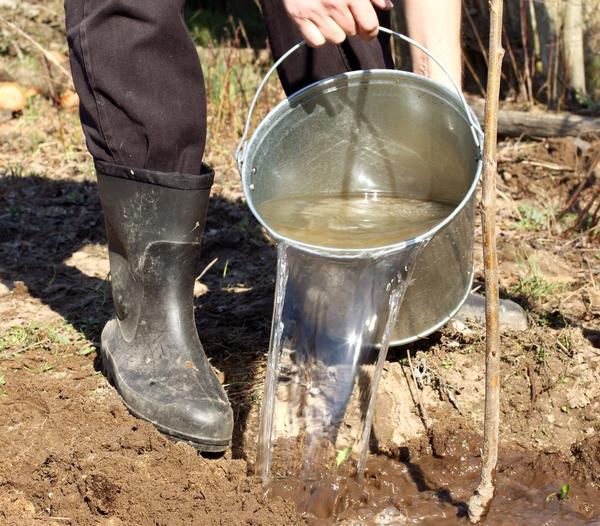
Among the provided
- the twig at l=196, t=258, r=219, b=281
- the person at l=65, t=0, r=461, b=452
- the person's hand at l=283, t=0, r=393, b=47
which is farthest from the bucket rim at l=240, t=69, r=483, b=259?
the twig at l=196, t=258, r=219, b=281

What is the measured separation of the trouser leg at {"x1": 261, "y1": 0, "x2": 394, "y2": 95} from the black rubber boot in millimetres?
447

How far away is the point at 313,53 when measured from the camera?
2365 millimetres

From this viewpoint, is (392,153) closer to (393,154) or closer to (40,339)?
(393,154)

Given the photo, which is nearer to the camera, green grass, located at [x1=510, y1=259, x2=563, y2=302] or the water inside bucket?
the water inside bucket

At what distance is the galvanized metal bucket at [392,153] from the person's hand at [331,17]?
0.85 feet

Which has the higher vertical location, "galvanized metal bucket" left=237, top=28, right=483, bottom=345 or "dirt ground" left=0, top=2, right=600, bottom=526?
"galvanized metal bucket" left=237, top=28, right=483, bottom=345

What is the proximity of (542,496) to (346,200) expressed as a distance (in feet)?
3.06

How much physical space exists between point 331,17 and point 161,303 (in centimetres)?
81

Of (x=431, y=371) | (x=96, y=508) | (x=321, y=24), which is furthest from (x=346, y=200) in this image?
(x=96, y=508)

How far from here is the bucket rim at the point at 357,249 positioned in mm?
1836

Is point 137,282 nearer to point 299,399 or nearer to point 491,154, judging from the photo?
point 299,399

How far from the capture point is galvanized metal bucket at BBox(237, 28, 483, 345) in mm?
2111

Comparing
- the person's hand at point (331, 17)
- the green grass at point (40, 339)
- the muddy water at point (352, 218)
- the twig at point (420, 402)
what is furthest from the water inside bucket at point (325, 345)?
the green grass at point (40, 339)

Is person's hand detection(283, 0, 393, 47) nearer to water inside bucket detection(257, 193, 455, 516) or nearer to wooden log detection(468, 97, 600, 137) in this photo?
water inside bucket detection(257, 193, 455, 516)
